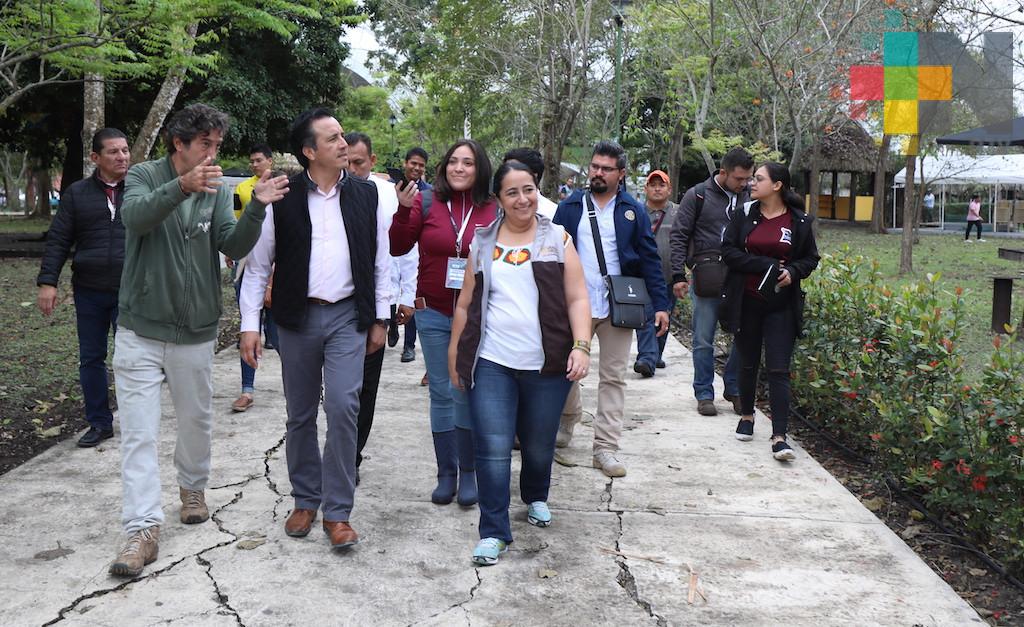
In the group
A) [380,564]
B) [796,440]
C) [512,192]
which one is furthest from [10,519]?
[796,440]

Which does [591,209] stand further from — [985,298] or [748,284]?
[985,298]

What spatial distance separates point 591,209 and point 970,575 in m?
2.76

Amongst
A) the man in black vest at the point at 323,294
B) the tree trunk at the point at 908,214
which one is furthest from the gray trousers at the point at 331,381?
the tree trunk at the point at 908,214

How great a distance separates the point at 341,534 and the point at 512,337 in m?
1.14

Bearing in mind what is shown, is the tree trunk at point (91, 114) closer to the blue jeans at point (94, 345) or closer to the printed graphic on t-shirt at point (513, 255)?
the blue jeans at point (94, 345)

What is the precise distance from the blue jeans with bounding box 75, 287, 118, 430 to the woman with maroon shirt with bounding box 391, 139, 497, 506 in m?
2.15

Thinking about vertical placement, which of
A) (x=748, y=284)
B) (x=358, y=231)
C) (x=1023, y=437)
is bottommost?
(x=1023, y=437)

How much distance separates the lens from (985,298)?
1430 cm

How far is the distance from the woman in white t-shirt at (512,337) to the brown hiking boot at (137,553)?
1.36 metres

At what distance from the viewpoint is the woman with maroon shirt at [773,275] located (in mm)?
6152

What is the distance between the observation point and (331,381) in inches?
175

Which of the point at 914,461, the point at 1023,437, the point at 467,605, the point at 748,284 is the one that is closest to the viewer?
the point at 467,605

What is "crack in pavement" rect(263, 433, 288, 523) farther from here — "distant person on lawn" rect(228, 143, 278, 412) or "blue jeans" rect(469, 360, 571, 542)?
"blue jeans" rect(469, 360, 571, 542)

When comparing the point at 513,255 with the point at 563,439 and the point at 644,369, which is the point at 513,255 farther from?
the point at 644,369
